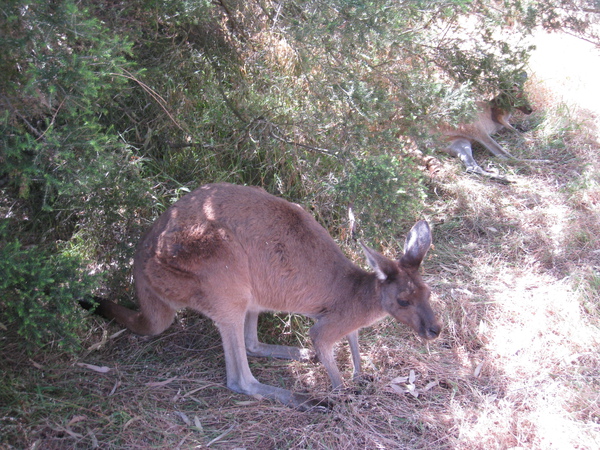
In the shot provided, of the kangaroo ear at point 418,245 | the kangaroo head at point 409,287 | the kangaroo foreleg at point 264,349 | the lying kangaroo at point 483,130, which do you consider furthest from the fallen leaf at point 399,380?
the lying kangaroo at point 483,130

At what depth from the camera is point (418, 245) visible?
3.57 metres

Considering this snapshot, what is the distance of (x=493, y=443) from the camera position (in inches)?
120

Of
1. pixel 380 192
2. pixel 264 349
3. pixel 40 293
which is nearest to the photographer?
pixel 40 293

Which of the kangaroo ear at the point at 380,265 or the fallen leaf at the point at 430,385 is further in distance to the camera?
the fallen leaf at the point at 430,385

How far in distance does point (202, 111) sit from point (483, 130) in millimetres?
3763

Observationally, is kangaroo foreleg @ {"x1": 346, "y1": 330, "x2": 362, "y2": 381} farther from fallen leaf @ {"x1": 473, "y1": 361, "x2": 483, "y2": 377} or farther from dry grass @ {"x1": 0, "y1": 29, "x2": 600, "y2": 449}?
fallen leaf @ {"x1": 473, "y1": 361, "x2": 483, "y2": 377}

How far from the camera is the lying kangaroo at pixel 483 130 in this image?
664cm

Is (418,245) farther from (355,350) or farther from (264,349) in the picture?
(264,349)

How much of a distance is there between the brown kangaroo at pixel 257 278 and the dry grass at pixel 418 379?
0.82ft

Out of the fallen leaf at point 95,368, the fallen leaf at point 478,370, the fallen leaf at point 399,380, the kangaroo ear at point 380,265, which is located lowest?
the fallen leaf at point 95,368

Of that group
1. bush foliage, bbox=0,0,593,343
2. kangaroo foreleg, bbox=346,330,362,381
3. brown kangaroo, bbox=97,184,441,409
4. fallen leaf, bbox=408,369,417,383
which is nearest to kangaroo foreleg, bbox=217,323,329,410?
brown kangaroo, bbox=97,184,441,409

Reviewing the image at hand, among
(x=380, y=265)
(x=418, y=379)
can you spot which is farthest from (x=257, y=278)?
(x=418, y=379)

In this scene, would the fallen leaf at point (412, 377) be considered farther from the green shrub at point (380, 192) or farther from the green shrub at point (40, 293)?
the green shrub at point (40, 293)

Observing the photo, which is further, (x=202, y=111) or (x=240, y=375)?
(x=202, y=111)
